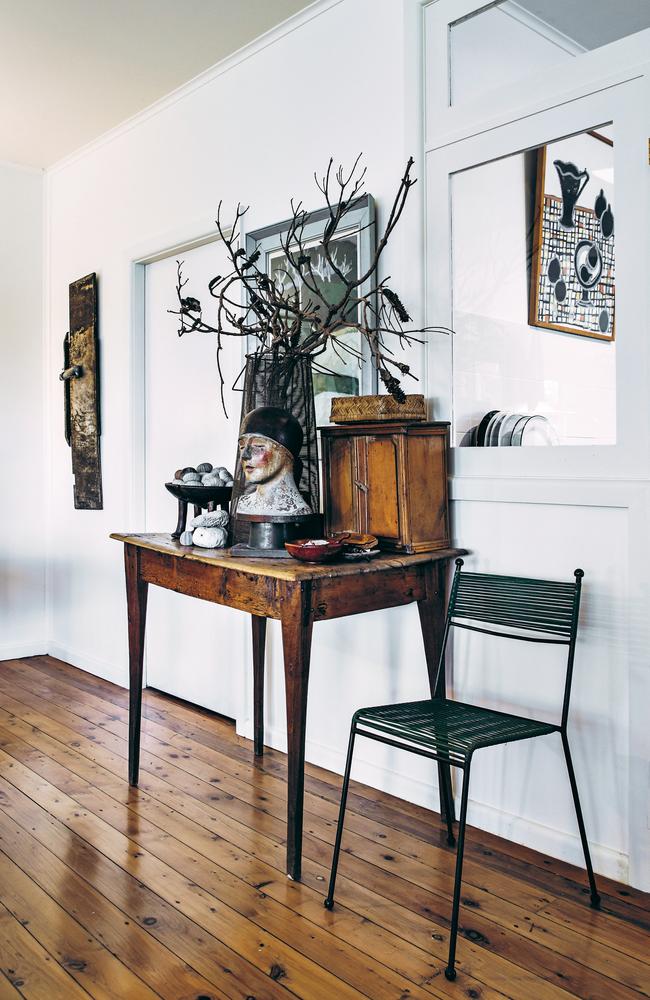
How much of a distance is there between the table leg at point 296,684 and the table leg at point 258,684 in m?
0.96

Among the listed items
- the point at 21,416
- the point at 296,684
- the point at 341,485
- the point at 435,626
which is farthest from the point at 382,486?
the point at 21,416

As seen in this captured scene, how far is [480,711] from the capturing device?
2.14 m

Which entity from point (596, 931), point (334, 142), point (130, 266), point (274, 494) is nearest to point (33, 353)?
point (130, 266)

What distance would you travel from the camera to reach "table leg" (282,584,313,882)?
2.08 meters

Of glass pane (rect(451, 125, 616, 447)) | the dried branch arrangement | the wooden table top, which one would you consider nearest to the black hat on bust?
the dried branch arrangement

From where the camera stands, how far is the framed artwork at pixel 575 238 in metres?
2.19

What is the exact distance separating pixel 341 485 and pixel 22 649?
2949mm

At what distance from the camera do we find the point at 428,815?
2.55 metres

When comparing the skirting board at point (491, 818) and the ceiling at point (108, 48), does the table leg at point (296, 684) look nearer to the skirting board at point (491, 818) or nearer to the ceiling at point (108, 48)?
the skirting board at point (491, 818)

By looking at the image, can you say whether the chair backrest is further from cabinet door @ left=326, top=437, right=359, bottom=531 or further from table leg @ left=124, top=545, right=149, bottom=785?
table leg @ left=124, top=545, right=149, bottom=785

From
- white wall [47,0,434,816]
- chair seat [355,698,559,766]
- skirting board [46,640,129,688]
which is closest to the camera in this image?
chair seat [355,698,559,766]

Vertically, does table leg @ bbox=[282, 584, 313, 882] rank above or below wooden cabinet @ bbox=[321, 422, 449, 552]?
below

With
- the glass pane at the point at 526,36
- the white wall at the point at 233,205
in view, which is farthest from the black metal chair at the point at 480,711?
the glass pane at the point at 526,36

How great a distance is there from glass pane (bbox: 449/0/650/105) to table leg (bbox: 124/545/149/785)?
1.79 meters
